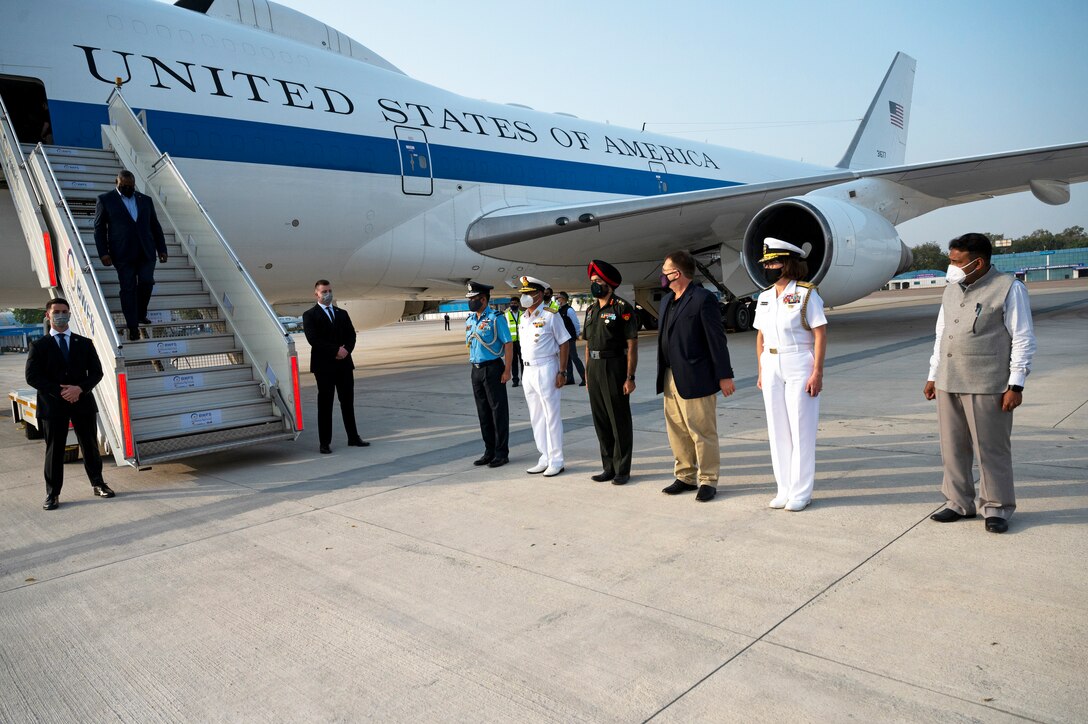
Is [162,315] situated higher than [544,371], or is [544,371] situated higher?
[162,315]

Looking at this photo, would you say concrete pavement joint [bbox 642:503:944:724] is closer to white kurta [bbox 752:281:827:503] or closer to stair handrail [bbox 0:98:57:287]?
white kurta [bbox 752:281:827:503]

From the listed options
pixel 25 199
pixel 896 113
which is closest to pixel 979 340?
pixel 25 199

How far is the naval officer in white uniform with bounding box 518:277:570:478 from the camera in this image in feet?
15.7

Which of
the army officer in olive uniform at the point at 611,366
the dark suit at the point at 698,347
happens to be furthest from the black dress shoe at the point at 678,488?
the dark suit at the point at 698,347

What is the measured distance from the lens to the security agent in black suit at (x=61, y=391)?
178 inches

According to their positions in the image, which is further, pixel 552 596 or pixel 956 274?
pixel 956 274

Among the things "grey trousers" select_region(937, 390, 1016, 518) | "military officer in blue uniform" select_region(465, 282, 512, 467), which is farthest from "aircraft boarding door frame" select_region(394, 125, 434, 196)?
"grey trousers" select_region(937, 390, 1016, 518)

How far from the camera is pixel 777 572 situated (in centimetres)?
289

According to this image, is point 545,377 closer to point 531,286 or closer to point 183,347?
point 531,286

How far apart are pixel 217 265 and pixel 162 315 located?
65 centimetres

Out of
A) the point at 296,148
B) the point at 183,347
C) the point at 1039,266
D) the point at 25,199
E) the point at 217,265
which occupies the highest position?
the point at 296,148

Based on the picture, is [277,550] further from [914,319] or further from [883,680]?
A: [914,319]

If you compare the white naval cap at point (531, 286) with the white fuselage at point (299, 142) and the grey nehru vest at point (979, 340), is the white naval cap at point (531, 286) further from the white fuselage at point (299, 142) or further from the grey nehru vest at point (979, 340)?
the white fuselage at point (299, 142)

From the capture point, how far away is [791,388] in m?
3.72
